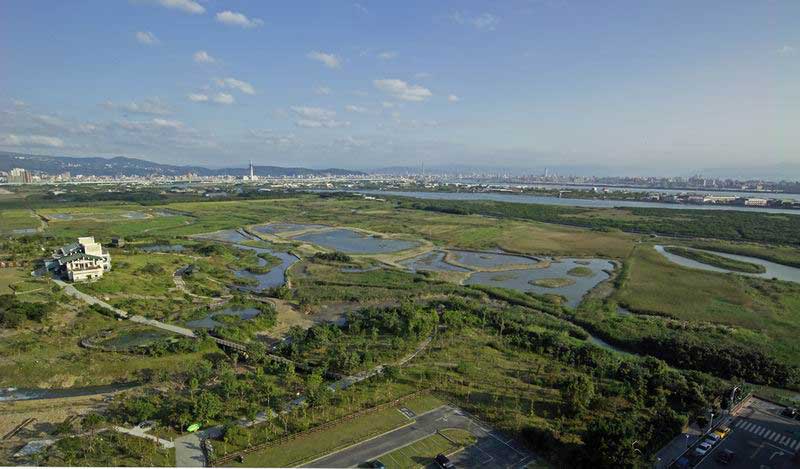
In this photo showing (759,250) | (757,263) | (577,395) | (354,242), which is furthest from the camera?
(354,242)

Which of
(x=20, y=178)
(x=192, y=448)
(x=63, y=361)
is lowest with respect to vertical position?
(x=192, y=448)

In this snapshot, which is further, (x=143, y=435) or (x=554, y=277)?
(x=554, y=277)

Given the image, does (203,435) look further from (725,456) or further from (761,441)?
(761,441)

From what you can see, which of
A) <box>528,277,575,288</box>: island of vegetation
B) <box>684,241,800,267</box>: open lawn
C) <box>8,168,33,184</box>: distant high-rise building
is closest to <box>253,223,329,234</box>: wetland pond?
<box>528,277,575,288</box>: island of vegetation

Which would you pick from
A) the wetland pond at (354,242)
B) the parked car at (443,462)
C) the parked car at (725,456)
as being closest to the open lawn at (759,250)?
the wetland pond at (354,242)

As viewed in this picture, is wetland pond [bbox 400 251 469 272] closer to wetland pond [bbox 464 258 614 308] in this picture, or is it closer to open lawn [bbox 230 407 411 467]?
wetland pond [bbox 464 258 614 308]

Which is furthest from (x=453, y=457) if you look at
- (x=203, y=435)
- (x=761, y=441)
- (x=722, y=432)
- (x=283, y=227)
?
(x=283, y=227)

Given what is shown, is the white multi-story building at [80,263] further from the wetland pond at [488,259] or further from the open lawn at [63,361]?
the wetland pond at [488,259]

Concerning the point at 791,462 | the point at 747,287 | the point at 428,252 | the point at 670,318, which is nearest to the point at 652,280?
the point at 747,287
